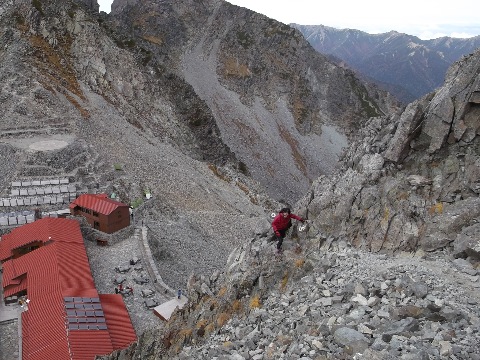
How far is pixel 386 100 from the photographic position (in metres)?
178

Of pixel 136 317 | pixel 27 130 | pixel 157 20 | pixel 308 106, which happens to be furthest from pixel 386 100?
pixel 136 317

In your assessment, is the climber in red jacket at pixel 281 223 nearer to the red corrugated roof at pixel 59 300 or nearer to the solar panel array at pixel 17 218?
the red corrugated roof at pixel 59 300

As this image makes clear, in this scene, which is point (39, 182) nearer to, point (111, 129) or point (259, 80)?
point (111, 129)

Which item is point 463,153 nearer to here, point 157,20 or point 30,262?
point 30,262

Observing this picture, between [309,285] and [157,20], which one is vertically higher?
[157,20]

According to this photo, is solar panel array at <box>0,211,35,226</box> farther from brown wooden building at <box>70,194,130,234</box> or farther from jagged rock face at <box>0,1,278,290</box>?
jagged rock face at <box>0,1,278,290</box>

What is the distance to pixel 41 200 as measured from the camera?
48062mm

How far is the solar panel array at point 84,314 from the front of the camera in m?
28.0

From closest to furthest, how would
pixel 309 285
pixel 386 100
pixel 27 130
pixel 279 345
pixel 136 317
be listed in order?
pixel 279 345 → pixel 309 285 → pixel 136 317 → pixel 27 130 → pixel 386 100

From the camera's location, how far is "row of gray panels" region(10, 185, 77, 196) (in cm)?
4834

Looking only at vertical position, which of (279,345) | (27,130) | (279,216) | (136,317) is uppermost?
(27,130)

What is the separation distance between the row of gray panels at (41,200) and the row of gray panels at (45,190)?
100cm

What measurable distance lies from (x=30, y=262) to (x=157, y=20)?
129409 mm

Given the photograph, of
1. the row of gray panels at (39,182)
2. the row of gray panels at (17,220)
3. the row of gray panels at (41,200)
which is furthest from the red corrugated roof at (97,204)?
the row of gray panels at (39,182)
